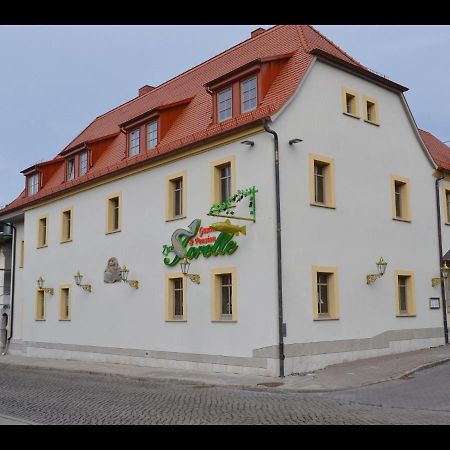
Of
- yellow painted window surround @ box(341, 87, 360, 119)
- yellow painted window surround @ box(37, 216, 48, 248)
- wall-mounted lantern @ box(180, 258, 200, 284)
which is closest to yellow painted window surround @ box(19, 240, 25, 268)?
yellow painted window surround @ box(37, 216, 48, 248)

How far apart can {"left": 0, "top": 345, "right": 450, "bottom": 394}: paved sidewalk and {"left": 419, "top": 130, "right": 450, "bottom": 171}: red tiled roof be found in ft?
24.6

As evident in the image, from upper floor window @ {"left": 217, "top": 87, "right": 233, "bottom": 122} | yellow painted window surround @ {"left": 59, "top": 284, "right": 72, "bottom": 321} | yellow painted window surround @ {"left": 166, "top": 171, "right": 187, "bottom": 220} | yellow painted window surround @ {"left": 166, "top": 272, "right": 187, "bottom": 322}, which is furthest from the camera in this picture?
yellow painted window surround @ {"left": 59, "top": 284, "right": 72, "bottom": 321}

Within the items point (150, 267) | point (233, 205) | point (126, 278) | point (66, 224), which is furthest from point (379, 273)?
point (66, 224)

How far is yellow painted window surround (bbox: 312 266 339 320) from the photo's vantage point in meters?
17.9

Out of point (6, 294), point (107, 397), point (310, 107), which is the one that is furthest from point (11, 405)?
point (6, 294)

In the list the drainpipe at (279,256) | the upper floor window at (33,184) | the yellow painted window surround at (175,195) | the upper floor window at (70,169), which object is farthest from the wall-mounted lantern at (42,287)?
the drainpipe at (279,256)

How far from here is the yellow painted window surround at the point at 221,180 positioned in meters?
18.7

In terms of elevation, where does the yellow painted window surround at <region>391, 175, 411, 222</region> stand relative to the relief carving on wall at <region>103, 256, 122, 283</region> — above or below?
above

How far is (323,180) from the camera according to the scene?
18969 mm

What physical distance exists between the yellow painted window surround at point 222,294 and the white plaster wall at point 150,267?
21 centimetres

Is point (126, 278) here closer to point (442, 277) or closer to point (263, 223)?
point (263, 223)

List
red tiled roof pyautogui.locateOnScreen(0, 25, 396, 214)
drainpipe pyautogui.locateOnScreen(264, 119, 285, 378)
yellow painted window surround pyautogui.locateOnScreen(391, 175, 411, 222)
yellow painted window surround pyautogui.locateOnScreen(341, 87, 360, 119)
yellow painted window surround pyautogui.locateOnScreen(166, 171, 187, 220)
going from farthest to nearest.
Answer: yellow painted window surround pyautogui.locateOnScreen(391, 175, 411, 222) → yellow painted window surround pyautogui.locateOnScreen(166, 171, 187, 220) → yellow painted window surround pyautogui.locateOnScreen(341, 87, 360, 119) → red tiled roof pyautogui.locateOnScreen(0, 25, 396, 214) → drainpipe pyautogui.locateOnScreen(264, 119, 285, 378)

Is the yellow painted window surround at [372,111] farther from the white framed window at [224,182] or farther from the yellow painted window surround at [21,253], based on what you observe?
the yellow painted window surround at [21,253]

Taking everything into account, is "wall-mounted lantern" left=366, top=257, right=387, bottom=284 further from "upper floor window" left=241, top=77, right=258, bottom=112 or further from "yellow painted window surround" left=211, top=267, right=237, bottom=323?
"upper floor window" left=241, top=77, right=258, bottom=112
